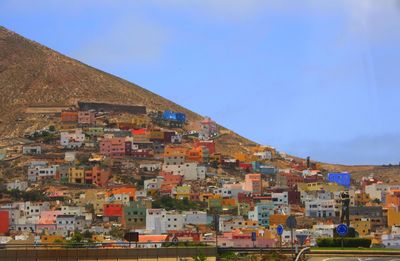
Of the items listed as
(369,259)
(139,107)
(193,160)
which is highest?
(139,107)

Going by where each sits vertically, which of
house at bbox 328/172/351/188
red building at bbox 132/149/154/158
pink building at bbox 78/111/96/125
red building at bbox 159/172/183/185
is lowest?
red building at bbox 159/172/183/185

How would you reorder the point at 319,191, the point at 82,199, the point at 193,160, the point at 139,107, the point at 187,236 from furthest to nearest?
the point at 139,107, the point at 193,160, the point at 319,191, the point at 82,199, the point at 187,236

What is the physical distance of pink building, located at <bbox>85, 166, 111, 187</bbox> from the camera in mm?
137125

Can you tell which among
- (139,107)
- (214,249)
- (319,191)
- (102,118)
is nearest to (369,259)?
(214,249)

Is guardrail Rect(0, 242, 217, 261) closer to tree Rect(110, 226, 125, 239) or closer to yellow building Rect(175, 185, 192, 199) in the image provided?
tree Rect(110, 226, 125, 239)

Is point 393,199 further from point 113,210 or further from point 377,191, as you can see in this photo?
point 113,210

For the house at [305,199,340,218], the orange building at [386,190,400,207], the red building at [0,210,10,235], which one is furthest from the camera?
the orange building at [386,190,400,207]

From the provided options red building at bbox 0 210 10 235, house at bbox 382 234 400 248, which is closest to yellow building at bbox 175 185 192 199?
red building at bbox 0 210 10 235

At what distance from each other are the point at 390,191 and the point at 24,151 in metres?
50.9

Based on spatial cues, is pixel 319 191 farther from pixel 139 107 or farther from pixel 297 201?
pixel 139 107

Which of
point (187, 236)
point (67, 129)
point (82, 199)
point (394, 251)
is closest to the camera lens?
point (394, 251)

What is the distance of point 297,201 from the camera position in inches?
5236

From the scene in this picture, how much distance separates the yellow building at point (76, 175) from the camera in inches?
5399

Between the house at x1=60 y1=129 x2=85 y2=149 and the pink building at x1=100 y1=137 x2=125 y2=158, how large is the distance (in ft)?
14.4
